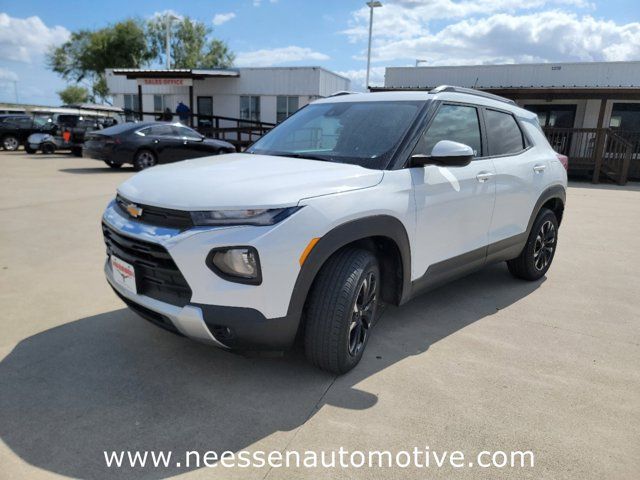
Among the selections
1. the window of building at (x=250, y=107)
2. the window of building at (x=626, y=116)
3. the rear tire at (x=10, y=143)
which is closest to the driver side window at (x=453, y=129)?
the window of building at (x=626, y=116)

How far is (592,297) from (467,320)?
153 centimetres

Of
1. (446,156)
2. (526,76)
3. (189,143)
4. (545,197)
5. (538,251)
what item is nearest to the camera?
(446,156)

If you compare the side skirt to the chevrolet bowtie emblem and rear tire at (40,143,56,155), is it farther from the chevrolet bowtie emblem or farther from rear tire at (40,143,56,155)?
rear tire at (40,143,56,155)

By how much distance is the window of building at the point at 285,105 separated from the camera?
75.1ft

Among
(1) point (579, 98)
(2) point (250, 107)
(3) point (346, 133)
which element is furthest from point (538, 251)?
(2) point (250, 107)

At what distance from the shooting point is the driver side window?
3270 millimetres

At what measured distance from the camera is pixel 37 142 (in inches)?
750

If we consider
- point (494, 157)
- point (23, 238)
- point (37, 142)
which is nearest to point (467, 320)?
point (494, 157)

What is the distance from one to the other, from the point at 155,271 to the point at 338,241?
3.21 feet

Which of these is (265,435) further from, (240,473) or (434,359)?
(434,359)

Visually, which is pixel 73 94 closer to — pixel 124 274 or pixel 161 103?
pixel 161 103

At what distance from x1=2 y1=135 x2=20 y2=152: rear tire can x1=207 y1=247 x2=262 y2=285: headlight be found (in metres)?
22.6

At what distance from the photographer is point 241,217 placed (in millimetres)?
2361

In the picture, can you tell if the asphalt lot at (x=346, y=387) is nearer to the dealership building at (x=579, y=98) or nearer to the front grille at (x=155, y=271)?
the front grille at (x=155, y=271)
